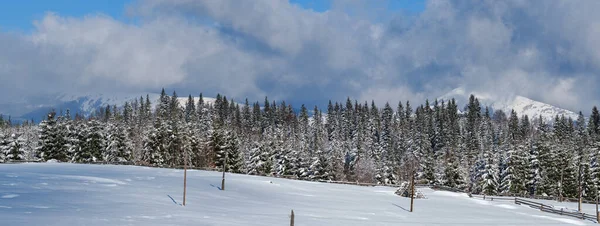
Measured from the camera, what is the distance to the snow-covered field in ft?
117

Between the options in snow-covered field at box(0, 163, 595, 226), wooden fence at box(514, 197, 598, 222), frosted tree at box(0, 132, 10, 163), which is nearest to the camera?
snow-covered field at box(0, 163, 595, 226)

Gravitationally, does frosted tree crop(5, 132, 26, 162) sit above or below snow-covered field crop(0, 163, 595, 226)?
above

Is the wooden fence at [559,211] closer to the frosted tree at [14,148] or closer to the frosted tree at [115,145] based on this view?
the frosted tree at [115,145]

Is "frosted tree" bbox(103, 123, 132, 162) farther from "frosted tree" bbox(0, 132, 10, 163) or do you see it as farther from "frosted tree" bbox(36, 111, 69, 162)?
"frosted tree" bbox(0, 132, 10, 163)

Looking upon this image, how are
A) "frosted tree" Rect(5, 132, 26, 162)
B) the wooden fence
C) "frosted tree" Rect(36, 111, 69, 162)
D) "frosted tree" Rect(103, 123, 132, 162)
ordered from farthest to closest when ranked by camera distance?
"frosted tree" Rect(103, 123, 132, 162) → "frosted tree" Rect(36, 111, 69, 162) → "frosted tree" Rect(5, 132, 26, 162) → the wooden fence

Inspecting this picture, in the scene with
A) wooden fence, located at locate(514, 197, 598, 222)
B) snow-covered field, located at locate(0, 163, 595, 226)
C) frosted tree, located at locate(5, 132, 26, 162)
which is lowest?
wooden fence, located at locate(514, 197, 598, 222)

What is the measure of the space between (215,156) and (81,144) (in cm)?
2401

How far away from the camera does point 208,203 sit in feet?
158

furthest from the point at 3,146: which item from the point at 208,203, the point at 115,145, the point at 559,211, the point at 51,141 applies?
the point at 559,211

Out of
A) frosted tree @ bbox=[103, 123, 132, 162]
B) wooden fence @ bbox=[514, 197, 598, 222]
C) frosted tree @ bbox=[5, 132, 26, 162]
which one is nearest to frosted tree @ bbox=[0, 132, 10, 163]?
frosted tree @ bbox=[5, 132, 26, 162]

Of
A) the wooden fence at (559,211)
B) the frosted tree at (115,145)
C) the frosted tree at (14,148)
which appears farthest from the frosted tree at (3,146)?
the wooden fence at (559,211)

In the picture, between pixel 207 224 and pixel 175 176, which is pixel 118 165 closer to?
pixel 175 176

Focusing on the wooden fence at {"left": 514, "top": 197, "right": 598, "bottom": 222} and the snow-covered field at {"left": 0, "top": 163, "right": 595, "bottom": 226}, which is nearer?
the snow-covered field at {"left": 0, "top": 163, "right": 595, "bottom": 226}

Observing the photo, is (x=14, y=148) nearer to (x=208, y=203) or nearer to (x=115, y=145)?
(x=115, y=145)
